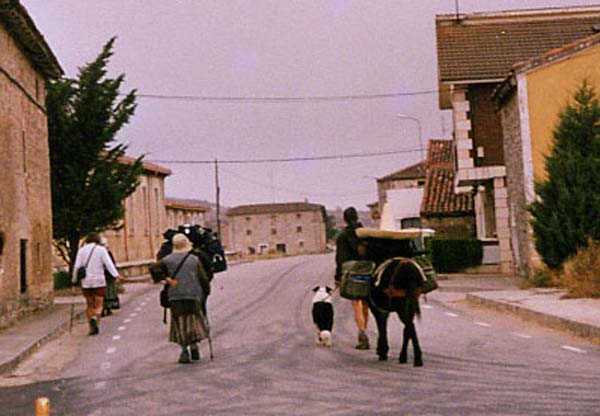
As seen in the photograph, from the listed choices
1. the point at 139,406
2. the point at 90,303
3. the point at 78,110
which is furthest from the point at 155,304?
the point at 139,406

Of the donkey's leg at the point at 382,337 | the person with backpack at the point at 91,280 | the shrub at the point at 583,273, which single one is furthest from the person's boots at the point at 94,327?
the shrub at the point at 583,273

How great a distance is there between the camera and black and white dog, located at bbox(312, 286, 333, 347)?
12.0 meters

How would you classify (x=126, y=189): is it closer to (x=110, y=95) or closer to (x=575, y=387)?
(x=110, y=95)

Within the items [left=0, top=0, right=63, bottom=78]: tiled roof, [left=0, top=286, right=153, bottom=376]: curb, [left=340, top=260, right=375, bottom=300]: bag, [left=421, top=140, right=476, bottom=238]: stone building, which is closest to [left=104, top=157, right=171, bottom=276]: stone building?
[left=421, top=140, right=476, bottom=238]: stone building

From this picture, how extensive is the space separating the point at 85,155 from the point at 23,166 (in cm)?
953

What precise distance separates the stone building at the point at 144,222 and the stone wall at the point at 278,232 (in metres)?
59.3

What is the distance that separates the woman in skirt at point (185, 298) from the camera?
11.3m

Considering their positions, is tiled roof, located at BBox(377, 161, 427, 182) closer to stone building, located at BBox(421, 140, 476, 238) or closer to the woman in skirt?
stone building, located at BBox(421, 140, 476, 238)

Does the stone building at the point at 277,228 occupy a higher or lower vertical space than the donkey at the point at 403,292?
higher

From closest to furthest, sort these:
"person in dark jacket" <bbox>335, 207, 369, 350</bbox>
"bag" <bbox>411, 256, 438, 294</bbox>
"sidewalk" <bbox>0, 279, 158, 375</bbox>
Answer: "bag" <bbox>411, 256, 438, 294</bbox> < "person in dark jacket" <bbox>335, 207, 369, 350</bbox> < "sidewalk" <bbox>0, 279, 158, 375</bbox>

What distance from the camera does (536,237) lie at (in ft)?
72.8

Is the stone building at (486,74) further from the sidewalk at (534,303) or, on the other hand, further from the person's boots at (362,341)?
the person's boots at (362,341)

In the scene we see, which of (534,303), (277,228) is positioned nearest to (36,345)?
(534,303)

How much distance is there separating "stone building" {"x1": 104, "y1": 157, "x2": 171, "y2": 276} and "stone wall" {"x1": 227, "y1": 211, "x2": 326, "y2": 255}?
59.3 meters
